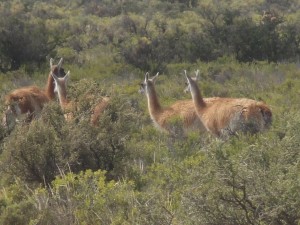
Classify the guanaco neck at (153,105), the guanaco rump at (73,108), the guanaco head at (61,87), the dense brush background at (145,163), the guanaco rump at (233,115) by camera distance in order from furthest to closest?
the guanaco neck at (153,105)
the guanaco head at (61,87)
the guanaco rump at (233,115)
the guanaco rump at (73,108)
the dense brush background at (145,163)

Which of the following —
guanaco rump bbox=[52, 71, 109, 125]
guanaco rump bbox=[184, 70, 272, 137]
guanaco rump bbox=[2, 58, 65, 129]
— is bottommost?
guanaco rump bbox=[184, 70, 272, 137]

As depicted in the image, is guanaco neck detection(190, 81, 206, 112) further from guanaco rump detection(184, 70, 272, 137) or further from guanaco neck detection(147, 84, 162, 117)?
guanaco neck detection(147, 84, 162, 117)

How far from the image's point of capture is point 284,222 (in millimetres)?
3904

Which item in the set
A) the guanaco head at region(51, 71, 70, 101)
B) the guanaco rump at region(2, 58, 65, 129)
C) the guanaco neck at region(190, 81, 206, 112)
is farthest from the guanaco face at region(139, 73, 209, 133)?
the guanaco rump at region(2, 58, 65, 129)

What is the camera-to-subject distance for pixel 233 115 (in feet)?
29.6

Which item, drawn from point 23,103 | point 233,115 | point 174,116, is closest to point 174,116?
point 174,116

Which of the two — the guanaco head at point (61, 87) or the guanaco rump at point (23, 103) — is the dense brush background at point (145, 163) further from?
the guanaco head at point (61, 87)

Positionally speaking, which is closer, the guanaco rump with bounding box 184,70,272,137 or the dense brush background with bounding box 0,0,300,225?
the dense brush background with bounding box 0,0,300,225

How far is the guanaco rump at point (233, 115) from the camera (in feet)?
28.6

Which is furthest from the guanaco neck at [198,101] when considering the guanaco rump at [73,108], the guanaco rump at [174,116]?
the guanaco rump at [73,108]

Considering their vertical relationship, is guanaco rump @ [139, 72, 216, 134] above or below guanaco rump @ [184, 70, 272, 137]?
below

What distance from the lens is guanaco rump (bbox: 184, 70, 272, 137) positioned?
8.71m

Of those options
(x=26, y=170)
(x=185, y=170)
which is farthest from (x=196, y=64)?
(x=185, y=170)

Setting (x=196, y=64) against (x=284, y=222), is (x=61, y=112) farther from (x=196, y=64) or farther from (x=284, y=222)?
(x=196, y=64)
